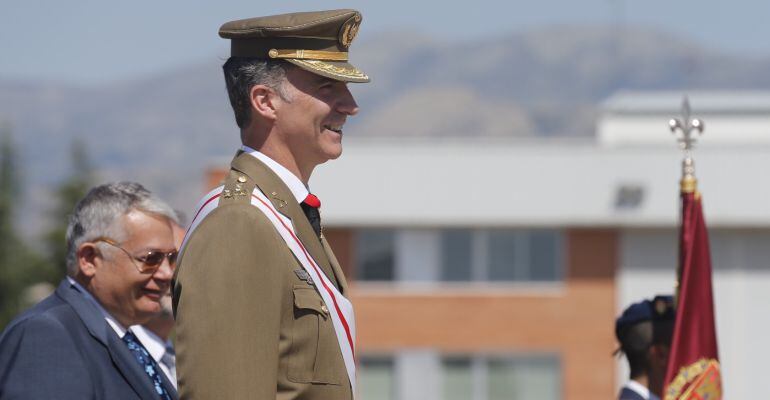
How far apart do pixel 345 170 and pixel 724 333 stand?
8.01m

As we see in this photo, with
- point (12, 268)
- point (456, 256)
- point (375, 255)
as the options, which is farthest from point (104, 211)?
point (12, 268)

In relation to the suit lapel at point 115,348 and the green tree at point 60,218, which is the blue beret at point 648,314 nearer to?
the suit lapel at point 115,348

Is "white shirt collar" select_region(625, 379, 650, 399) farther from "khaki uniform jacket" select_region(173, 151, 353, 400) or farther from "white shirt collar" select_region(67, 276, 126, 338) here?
"khaki uniform jacket" select_region(173, 151, 353, 400)

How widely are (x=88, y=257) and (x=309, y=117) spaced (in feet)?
3.58

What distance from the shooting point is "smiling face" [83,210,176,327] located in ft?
14.2

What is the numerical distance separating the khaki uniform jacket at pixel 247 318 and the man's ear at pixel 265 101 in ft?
0.54

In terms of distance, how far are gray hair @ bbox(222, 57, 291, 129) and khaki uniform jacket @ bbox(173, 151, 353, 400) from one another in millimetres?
182

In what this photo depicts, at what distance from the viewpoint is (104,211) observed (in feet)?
14.4

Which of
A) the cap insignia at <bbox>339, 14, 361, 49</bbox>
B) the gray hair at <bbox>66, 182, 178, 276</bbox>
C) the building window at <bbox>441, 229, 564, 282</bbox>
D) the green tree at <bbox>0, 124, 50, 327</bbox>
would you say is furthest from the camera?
the green tree at <bbox>0, 124, 50, 327</bbox>

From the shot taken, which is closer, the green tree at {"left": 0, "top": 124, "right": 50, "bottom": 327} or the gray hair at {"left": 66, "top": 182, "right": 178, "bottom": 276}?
the gray hair at {"left": 66, "top": 182, "right": 178, "bottom": 276}

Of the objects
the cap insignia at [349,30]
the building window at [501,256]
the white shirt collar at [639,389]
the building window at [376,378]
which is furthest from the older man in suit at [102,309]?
the building window at [501,256]

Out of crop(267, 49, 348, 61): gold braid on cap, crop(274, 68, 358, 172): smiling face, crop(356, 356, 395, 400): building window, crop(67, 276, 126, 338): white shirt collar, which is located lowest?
crop(356, 356, 395, 400): building window

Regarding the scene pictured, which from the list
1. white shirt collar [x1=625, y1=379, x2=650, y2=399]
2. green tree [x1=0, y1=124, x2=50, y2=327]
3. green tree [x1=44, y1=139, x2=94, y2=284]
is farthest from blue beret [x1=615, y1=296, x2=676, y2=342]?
green tree [x1=0, y1=124, x2=50, y2=327]

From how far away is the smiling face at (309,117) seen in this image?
3516mm
